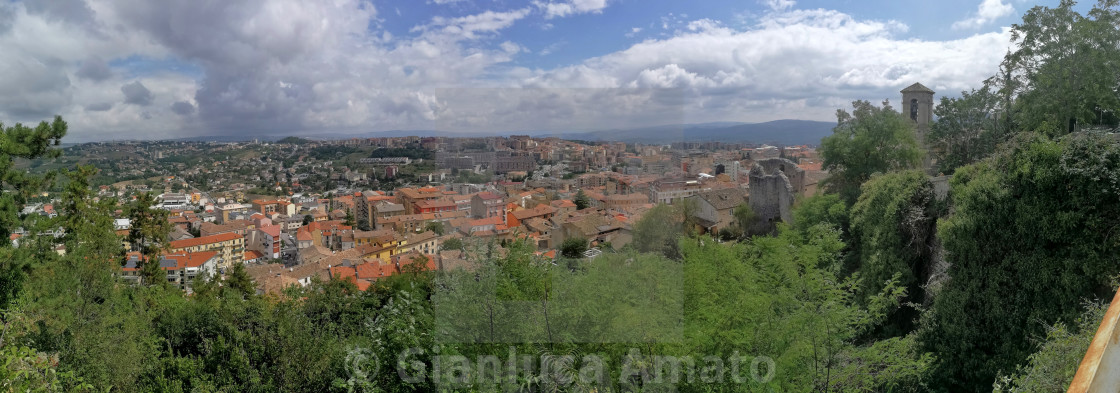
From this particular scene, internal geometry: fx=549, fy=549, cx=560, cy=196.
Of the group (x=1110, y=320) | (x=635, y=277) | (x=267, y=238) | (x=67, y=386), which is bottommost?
(x=267, y=238)

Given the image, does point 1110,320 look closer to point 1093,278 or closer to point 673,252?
point 673,252

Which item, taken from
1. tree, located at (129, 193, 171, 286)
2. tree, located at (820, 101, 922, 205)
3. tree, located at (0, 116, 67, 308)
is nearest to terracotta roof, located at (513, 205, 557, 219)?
tree, located at (0, 116, 67, 308)

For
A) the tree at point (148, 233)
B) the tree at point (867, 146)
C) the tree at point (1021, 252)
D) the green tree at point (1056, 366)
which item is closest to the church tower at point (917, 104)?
the tree at point (867, 146)

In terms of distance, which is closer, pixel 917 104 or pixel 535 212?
pixel 535 212

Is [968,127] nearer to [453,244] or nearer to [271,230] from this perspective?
[453,244]

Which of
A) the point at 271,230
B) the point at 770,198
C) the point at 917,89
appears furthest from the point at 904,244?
the point at 271,230

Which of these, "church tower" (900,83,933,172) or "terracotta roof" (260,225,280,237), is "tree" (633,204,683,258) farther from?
"terracotta roof" (260,225,280,237)

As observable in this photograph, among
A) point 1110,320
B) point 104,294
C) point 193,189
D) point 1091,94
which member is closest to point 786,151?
point 1091,94
